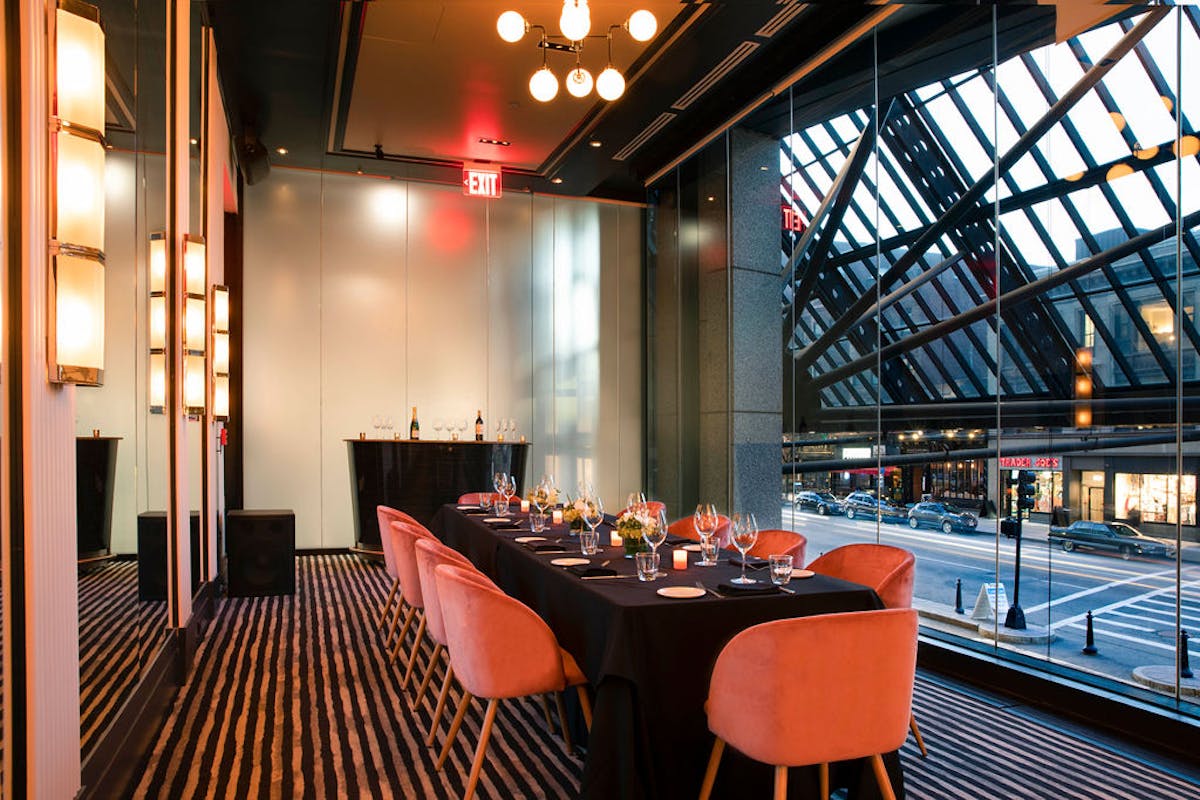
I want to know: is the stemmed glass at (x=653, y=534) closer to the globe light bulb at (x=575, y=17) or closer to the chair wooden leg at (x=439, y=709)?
the chair wooden leg at (x=439, y=709)

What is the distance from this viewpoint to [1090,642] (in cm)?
407

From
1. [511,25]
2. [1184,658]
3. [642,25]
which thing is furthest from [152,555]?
[1184,658]

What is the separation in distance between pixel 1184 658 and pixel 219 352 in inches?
220

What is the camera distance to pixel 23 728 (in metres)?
1.87

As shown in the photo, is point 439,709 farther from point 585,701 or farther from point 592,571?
point 592,571

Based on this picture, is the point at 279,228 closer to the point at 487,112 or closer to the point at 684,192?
the point at 487,112

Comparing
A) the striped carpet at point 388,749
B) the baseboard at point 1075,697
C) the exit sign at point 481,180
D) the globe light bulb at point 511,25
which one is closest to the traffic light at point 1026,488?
the baseboard at point 1075,697

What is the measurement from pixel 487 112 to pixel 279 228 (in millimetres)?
2994

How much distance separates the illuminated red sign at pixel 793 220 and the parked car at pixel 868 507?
2.18 meters

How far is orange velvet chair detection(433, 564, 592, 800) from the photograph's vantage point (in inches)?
109

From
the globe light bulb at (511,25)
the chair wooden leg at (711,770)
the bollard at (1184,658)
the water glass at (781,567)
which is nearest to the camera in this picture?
the chair wooden leg at (711,770)

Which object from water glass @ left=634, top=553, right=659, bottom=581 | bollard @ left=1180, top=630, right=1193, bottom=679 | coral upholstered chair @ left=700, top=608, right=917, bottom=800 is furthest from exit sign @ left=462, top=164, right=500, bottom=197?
coral upholstered chair @ left=700, top=608, right=917, bottom=800

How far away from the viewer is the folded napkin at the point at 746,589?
110 inches

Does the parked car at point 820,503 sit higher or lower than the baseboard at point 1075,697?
higher
